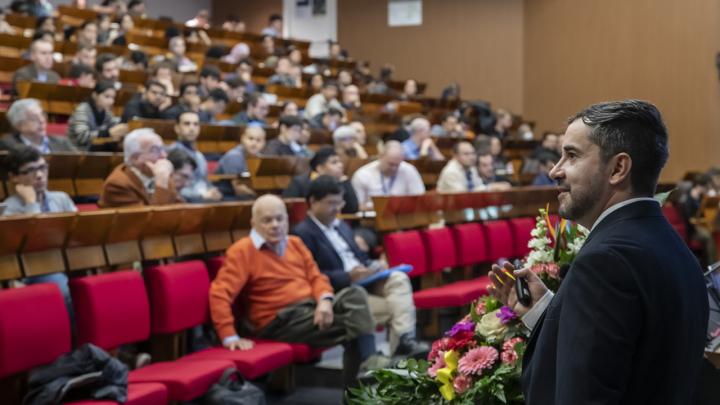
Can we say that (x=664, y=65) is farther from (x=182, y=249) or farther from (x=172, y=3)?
(x=182, y=249)

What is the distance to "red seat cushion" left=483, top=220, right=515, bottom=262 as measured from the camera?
557 centimetres

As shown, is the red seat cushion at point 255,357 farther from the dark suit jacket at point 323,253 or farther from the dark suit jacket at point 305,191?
the dark suit jacket at point 305,191

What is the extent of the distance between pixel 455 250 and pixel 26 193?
227 centimetres

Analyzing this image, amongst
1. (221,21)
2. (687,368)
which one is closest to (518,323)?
(687,368)

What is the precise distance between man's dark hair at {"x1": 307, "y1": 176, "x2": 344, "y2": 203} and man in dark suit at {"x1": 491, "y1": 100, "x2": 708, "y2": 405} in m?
2.88

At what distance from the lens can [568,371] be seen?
4.16 feet

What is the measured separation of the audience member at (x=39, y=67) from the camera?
688cm

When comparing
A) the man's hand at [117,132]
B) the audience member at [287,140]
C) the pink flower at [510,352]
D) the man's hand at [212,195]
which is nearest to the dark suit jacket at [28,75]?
the man's hand at [117,132]

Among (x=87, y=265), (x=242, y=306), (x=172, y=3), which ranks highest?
(x=172, y=3)

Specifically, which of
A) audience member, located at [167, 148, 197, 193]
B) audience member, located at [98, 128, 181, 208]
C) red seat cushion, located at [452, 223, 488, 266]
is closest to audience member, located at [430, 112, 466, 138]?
red seat cushion, located at [452, 223, 488, 266]

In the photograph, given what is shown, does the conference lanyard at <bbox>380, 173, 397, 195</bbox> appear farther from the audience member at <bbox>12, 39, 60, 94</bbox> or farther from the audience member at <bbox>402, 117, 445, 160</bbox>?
the audience member at <bbox>12, 39, 60, 94</bbox>

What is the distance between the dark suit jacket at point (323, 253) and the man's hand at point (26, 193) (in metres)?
1.09

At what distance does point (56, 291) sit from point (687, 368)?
6.95 feet

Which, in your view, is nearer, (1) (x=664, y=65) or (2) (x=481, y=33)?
(1) (x=664, y=65)
